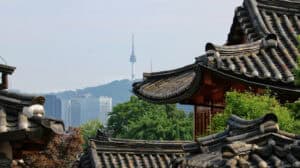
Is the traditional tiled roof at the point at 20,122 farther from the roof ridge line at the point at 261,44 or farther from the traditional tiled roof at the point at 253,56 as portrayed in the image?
the roof ridge line at the point at 261,44

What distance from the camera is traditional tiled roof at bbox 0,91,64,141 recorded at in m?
10.2

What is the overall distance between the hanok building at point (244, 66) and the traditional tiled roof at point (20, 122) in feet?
20.7

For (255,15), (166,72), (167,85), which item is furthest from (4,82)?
(166,72)

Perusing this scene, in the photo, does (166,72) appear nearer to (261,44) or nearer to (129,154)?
(129,154)

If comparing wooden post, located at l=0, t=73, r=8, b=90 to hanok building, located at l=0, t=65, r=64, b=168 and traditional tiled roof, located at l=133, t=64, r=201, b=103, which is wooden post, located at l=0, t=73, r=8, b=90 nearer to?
hanok building, located at l=0, t=65, r=64, b=168

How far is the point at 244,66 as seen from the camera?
17.0 m

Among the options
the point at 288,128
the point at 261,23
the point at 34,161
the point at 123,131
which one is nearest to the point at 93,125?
the point at 123,131

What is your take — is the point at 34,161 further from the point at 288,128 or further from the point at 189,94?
the point at 288,128

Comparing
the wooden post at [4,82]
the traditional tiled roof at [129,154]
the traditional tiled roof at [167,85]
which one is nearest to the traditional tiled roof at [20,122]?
the wooden post at [4,82]

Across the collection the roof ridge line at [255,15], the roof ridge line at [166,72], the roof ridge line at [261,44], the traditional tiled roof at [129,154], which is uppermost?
the roof ridge line at [255,15]

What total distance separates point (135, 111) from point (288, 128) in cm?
6148

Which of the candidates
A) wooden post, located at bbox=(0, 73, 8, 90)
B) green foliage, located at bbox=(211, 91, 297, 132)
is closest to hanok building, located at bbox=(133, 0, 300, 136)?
green foliage, located at bbox=(211, 91, 297, 132)

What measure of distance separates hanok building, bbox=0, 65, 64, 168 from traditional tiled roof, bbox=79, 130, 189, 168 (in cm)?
1062

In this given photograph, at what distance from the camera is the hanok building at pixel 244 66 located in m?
16.4
